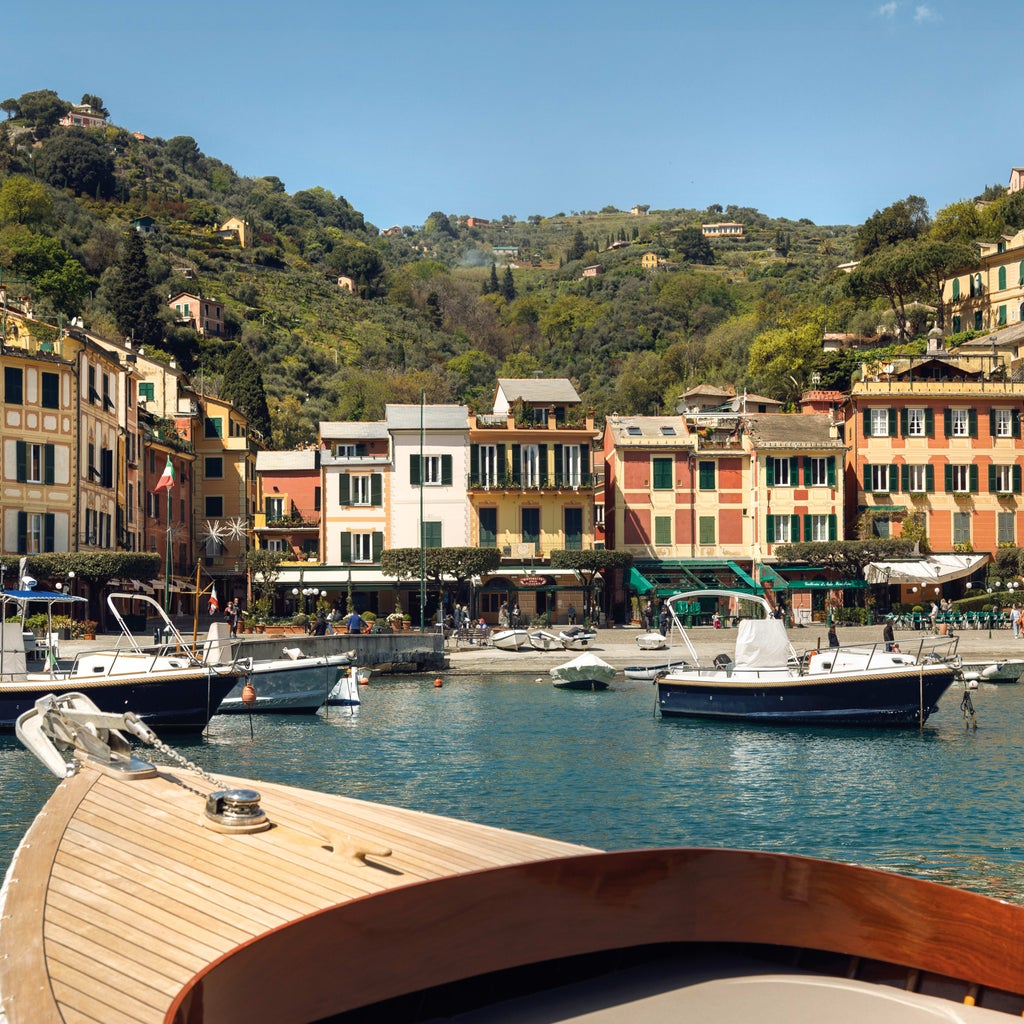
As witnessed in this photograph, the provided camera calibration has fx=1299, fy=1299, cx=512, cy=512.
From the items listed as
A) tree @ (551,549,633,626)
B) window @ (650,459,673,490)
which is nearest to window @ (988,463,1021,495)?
window @ (650,459,673,490)

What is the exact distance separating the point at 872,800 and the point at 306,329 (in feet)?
392

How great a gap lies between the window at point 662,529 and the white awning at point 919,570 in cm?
1008

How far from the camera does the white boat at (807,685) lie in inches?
1379

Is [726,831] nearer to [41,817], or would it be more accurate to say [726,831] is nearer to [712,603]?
[41,817]

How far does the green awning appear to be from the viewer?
212 ft

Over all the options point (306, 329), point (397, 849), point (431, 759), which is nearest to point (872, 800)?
point (431, 759)

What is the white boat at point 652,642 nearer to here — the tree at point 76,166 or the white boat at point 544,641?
the white boat at point 544,641

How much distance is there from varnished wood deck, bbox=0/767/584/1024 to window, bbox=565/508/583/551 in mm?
54554

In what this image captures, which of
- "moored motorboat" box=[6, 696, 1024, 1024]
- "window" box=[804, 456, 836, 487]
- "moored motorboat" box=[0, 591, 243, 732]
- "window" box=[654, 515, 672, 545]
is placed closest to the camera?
"moored motorboat" box=[6, 696, 1024, 1024]

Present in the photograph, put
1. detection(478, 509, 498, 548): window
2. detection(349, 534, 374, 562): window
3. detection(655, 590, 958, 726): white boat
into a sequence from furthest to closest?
1. detection(349, 534, 374, 562): window
2. detection(478, 509, 498, 548): window
3. detection(655, 590, 958, 726): white boat

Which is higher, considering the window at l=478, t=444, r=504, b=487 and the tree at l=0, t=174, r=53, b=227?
the tree at l=0, t=174, r=53, b=227

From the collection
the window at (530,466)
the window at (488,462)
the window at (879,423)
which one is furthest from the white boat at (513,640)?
the window at (879,423)

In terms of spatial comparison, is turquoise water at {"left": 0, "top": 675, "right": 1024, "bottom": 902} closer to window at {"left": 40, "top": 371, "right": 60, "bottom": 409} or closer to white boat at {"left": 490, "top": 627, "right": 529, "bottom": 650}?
white boat at {"left": 490, "top": 627, "right": 529, "bottom": 650}

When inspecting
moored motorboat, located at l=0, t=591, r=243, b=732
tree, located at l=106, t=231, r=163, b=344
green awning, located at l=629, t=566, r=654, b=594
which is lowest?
moored motorboat, located at l=0, t=591, r=243, b=732
